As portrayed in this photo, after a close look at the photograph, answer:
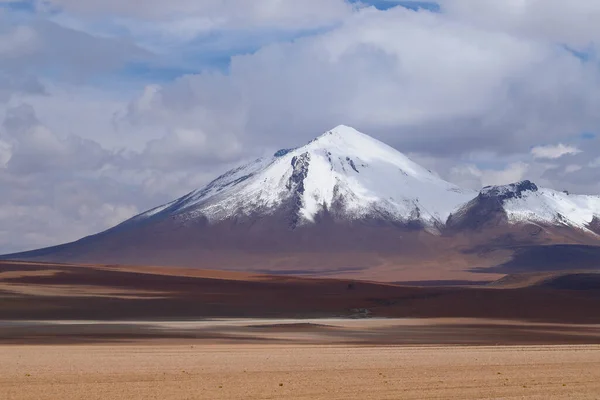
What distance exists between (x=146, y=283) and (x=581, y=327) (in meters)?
54.7

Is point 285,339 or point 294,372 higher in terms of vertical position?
point 285,339

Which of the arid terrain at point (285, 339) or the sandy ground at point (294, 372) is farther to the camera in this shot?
the arid terrain at point (285, 339)

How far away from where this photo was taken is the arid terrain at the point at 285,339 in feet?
92.3

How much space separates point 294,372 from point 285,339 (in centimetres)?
1980

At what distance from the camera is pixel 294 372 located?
32.5 meters

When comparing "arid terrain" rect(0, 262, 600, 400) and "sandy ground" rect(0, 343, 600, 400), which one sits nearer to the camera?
"sandy ground" rect(0, 343, 600, 400)

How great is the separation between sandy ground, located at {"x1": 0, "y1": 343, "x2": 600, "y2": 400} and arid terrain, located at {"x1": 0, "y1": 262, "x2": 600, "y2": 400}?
0.06 meters

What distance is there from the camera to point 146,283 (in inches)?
4213

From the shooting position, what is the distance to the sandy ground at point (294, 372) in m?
26.5

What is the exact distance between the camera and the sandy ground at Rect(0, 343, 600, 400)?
2653 cm

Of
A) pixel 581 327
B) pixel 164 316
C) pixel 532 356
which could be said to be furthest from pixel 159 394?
pixel 164 316

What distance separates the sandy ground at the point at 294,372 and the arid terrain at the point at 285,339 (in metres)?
0.06

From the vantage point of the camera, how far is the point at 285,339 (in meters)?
52.2

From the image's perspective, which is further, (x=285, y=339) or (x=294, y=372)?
(x=285, y=339)
